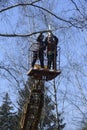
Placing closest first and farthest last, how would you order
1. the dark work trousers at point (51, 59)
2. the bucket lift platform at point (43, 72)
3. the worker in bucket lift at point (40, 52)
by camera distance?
the bucket lift platform at point (43, 72)
the dark work trousers at point (51, 59)
the worker in bucket lift at point (40, 52)

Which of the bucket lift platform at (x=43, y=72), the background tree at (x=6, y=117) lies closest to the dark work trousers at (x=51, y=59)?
the bucket lift platform at (x=43, y=72)

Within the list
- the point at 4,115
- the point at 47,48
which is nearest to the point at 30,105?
the point at 47,48

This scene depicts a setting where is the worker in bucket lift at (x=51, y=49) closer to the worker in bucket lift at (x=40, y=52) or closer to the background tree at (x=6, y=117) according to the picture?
the worker in bucket lift at (x=40, y=52)

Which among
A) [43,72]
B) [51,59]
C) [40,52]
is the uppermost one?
[40,52]

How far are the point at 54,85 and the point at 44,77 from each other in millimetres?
8303

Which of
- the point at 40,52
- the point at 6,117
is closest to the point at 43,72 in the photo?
the point at 40,52

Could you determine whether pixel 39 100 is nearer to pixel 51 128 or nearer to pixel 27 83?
pixel 27 83

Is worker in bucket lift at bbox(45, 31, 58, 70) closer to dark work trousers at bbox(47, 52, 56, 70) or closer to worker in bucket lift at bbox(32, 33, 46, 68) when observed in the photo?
dark work trousers at bbox(47, 52, 56, 70)

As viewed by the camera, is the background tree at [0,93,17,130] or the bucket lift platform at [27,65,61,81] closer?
the bucket lift platform at [27,65,61,81]

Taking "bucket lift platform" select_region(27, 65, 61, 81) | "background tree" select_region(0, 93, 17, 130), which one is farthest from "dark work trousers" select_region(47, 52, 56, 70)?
"background tree" select_region(0, 93, 17, 130)

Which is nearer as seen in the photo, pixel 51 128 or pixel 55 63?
pixel 55 63

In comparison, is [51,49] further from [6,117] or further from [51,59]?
[6,117]

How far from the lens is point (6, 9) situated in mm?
11781

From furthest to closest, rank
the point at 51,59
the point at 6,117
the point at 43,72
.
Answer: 1. the point at 6,117
2. the point at 51,59
3. the point at 43,72
